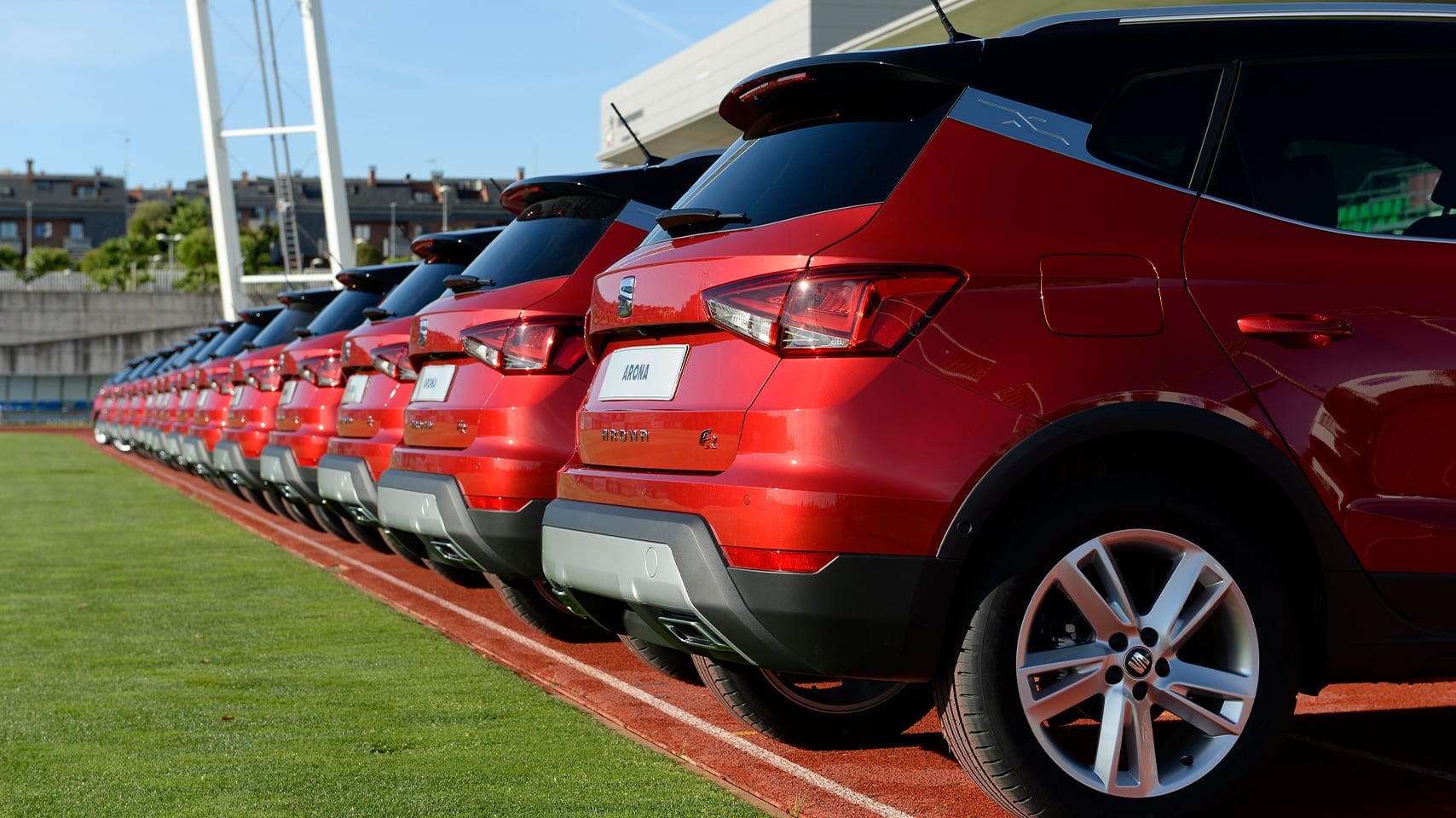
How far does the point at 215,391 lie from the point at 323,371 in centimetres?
613

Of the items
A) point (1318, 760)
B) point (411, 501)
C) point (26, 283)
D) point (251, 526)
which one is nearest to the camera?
point (1318, 760)

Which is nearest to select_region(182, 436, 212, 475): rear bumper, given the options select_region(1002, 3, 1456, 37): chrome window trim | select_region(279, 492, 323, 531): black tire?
select_region(279, 492, 323, 531): black tire

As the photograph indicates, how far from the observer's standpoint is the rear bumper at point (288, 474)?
32.8ft

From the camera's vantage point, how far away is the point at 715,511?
388cm

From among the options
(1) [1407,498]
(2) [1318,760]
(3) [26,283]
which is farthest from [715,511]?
(3) [26,283]

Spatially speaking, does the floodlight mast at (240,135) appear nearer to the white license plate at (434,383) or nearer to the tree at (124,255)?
the white license plate at (434,383)

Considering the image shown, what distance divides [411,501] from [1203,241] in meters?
3.62

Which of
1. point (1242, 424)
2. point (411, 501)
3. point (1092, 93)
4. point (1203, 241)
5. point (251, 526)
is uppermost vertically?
point (1092, 93)

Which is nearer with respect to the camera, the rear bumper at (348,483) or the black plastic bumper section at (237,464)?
the rear bumper at (348,483)

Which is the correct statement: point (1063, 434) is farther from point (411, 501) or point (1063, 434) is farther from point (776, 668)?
point (411, 501)

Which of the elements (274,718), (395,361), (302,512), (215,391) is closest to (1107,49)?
(274,718)

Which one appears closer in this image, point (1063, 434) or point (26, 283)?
point (1063, 434)

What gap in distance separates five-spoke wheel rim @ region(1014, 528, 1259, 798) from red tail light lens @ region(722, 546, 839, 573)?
1.72ft

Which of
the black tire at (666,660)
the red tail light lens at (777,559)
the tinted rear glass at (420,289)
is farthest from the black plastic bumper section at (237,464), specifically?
the red tail light lens at (777,559)
